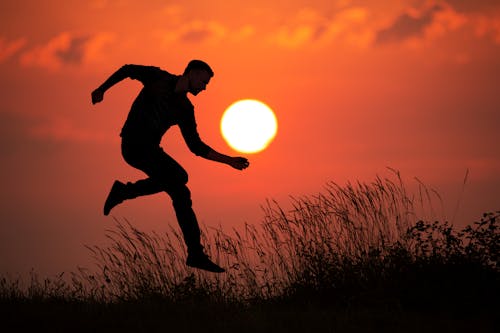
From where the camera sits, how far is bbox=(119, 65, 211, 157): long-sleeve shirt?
6820 millimetres

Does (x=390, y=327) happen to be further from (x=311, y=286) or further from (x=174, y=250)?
(x=174, y=250)

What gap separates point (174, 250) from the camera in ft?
28.5

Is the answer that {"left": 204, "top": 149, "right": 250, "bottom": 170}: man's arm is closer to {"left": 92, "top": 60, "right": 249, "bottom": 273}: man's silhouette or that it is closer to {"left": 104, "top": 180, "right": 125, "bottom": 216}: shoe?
{"left": 92, "top": 60, "right": 249, "bottom": 273}: man's silhouette

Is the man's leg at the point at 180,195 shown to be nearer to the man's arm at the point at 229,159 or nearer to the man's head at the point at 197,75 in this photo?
the man's arm at the point at 229,159

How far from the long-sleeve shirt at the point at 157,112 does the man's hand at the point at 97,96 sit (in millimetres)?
332

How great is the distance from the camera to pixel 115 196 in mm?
7523

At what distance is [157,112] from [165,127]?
7.5 inches

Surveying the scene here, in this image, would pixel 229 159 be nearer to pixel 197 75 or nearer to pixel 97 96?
pixel 197 75

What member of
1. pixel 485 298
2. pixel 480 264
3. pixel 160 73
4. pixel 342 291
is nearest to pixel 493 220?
pixel 480 264

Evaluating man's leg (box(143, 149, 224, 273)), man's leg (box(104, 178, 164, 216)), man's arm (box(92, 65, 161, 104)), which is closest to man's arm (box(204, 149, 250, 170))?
man's leg (box(143, 149, 224, 273))

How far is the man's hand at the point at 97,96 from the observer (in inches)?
269

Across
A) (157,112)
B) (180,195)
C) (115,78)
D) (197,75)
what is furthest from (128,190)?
(197,75)

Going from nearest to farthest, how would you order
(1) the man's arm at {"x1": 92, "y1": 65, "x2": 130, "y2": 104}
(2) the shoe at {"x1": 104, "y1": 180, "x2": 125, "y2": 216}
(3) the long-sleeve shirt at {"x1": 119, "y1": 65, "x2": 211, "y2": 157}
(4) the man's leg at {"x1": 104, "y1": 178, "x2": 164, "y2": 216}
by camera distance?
(3) the long-sleeve shirt at {"x1": 119, "y1": 65, "x2": 211, "y2": 157}
(1) the man's arm at {"x1": 92, "y1": 65, "x2": 130, "y2": 104}
(4) the man's leg at {"x1": 104, "y1": 178, "x2": 164, "y2": 216}
(2) the shoe at {"x1": 104, "y1": 180, "x2": 125, "y2": 216}

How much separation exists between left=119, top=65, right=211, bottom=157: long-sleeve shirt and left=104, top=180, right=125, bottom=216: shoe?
30.9 inches
